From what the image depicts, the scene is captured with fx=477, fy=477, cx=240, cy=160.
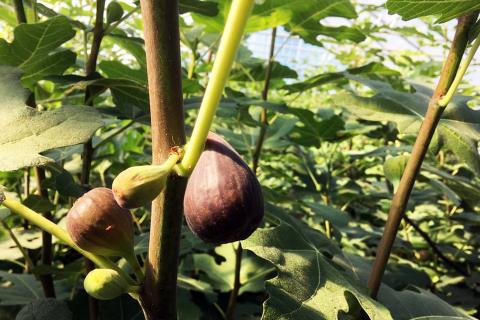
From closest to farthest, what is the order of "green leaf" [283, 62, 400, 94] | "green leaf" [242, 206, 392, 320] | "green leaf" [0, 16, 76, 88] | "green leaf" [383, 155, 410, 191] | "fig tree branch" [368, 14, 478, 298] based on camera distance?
"green leaf" [242, 206, 392, 320] < "fig tree branch" [368, 14, 478, 298] < "green leaf" [0, 16, 76, 88] < "green leaf" [383, 155, 410, 191] < "green leaf" [283, 62, 400, 94]

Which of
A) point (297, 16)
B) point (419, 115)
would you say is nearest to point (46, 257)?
point (419, 115)

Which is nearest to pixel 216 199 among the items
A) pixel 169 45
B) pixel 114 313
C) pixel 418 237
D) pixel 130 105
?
pixel 169 45

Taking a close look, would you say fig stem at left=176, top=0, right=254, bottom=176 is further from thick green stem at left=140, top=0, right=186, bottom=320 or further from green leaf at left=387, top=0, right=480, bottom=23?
green leaf at left=387, top=0, right=480, bottom=23

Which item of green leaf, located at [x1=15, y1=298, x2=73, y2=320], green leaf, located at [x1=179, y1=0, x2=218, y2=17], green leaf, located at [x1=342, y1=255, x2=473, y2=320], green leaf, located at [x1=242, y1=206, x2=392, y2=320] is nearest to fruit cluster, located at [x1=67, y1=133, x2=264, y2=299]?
green leaf, located at [x1=242, y1=206, x2=392, y2=320]

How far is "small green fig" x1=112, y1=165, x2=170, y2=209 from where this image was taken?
398mm

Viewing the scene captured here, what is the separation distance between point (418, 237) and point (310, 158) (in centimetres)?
56

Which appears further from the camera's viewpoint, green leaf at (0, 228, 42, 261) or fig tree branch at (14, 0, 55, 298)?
green leaf at (0, 228, 42, 261)

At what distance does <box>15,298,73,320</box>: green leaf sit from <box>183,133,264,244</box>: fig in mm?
415

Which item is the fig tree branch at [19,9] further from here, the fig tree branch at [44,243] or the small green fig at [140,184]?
the small green fig at [140,184]

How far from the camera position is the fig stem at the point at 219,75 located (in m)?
0.35

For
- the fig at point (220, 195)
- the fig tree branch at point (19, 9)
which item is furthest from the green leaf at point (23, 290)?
the fig at point (220, 195)

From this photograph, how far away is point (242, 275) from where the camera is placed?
132 cm

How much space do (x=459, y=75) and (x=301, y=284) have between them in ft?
1.29

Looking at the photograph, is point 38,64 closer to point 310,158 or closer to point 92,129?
point 92,129
